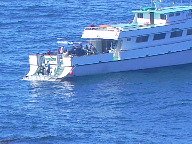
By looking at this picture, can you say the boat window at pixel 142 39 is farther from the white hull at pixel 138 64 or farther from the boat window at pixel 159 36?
the white hull at pixel 138 64

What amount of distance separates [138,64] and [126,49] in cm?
191

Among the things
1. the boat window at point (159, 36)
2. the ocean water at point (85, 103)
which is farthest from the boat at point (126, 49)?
the ocean water at point (85, 103)

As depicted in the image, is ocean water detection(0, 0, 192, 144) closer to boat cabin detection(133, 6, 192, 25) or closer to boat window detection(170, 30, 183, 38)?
boat window detection(170, 30, 183, 38)

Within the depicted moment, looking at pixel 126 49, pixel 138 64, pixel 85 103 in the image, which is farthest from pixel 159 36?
pixel 85 103

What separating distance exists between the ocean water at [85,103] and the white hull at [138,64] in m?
0.83

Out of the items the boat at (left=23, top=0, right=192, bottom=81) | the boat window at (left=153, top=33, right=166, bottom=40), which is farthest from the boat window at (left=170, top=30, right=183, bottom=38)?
the boat window at (left=153, top=33, right=166, bottom=40)

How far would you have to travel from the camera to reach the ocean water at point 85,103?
80.6 metres

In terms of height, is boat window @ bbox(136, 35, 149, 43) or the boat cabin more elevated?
the boat cabin

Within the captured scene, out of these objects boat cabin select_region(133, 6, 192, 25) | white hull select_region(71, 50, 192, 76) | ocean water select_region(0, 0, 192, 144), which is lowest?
ocean water select_region(0, 0, 192, 144)

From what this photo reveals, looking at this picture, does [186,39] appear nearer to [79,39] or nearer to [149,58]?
[149,58]

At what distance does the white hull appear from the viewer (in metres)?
103

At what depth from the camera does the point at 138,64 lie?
4158 inches

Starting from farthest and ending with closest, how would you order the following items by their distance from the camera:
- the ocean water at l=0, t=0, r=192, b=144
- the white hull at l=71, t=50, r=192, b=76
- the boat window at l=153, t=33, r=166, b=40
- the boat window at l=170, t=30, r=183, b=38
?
the boat window at l=170, t=30, r=183, b=38 < the boat window at l=153, t=33, r=166, b=40 < the white hull at l=71, t=50, r=192, b=76 < the ocean water at l=0, t=0, r=192, b=144

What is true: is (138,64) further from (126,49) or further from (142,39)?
(142,39)
